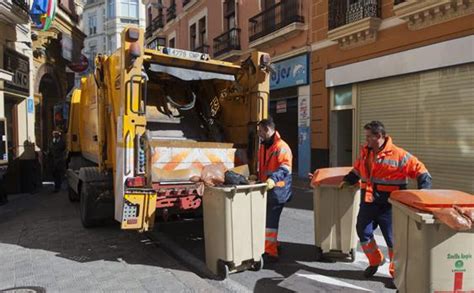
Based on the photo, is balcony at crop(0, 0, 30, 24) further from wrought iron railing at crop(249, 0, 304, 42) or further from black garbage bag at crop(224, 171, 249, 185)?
black garbage bag at crop(224, 171, 249, 185)

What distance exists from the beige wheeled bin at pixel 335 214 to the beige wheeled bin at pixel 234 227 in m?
0.77

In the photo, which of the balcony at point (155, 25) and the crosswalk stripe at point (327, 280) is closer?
the crosswalk stripe at point (327, 280)

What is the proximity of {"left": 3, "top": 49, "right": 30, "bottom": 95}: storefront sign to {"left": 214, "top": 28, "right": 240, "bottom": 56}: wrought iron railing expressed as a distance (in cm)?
791

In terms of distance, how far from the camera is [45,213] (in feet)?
27.5

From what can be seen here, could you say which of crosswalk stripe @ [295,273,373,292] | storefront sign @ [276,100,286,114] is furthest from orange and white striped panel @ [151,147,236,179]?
storefront sign @ [276,100,286,114]

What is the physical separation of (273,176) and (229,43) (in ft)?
44.1

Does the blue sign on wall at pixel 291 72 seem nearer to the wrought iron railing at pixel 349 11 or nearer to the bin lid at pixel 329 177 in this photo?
the wrought iron railing at pixel 349 11

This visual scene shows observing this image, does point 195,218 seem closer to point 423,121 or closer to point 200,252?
point 200,252

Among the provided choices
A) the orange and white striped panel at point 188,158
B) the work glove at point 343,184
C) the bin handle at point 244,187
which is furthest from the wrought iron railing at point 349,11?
the bin handle at point 244,187

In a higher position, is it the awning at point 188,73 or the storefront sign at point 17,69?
the storefront sign at point 17,69

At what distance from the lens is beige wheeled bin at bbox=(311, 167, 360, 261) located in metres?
4.96

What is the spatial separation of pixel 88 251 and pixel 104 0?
46.4 metres

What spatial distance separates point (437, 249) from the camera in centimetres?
312

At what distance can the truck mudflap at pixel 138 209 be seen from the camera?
5043 millimetres
